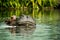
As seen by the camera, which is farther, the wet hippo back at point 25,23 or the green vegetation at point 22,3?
the green vegetation at point 22,3

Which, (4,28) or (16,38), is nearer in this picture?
(16,38)

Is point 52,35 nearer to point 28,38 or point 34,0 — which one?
point 28,38

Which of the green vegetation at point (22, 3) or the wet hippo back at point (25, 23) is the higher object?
the green vegetation at point (22, 3)

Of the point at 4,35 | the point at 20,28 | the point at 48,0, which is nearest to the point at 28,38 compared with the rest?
the point at 4,35

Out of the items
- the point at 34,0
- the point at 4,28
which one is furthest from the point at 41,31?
the point at 34,0

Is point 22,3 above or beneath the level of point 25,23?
above

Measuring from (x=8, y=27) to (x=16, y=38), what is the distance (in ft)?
12.4

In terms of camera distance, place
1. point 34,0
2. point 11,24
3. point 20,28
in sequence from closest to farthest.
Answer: point 20,28, point 11,24, point 34,0

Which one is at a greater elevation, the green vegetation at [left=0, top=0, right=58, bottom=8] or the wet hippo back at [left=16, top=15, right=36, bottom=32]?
the green vegetation at [left=0, top=0, right=58, bottom=8]

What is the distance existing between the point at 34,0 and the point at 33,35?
19.7m

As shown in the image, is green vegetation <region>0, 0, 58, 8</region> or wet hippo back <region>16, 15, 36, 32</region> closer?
wet hippo back <region>16, 15, 36, 32</region>

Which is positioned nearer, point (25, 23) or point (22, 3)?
point (25, 23)

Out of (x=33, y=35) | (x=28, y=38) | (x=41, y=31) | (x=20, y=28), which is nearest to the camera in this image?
(x=28, y=38)

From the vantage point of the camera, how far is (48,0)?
119 feet
